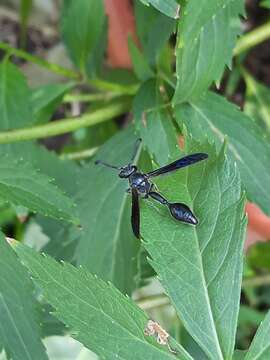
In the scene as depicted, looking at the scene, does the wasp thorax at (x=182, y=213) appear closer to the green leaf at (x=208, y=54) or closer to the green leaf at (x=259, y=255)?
the green leaf at (x=208, y=54)

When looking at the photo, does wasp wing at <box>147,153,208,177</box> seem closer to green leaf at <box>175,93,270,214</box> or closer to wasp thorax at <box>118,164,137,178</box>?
wasp thorax at <box>118,164,137,178</box>

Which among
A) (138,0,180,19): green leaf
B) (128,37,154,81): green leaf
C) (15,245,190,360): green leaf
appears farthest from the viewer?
(128,37,154,81): green leaf

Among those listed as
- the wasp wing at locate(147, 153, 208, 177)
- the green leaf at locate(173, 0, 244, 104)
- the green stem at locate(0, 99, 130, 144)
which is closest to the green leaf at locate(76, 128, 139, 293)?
the green stem at locate(0, 99, 130, 144)

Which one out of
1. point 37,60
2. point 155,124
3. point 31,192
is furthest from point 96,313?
point 37,60

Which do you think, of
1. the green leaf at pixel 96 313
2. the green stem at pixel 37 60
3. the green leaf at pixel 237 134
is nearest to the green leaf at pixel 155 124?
the green leaf at pixel 237 134

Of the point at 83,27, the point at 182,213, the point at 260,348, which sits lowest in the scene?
the point at 260,348

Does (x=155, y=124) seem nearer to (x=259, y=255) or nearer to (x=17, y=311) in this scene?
(x=17, y=311)

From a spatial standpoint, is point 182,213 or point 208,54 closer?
point 182,213
